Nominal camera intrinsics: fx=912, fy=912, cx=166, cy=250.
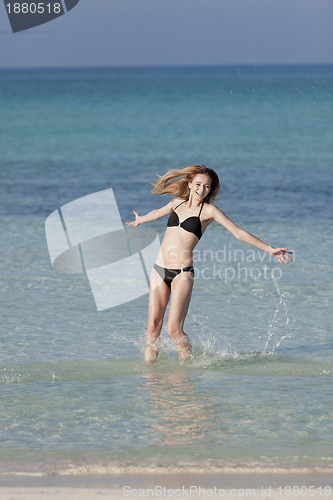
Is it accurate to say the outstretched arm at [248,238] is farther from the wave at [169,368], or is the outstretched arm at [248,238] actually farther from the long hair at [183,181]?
the wave at [169,368]

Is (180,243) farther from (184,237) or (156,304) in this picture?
(156,304)

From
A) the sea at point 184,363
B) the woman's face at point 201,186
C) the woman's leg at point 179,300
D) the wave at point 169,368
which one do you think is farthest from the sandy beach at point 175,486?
the woman's face at point 201,186

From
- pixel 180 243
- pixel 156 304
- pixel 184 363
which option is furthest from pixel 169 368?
pixel 180 243

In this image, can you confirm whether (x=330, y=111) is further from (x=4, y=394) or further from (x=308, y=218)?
(x=4, y=394)

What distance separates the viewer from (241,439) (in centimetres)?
541

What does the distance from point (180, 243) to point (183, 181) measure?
0.48 meters

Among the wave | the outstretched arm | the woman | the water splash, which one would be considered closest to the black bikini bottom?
the woman

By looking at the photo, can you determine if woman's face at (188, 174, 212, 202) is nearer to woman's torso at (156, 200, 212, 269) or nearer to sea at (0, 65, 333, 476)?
woman's torso at (156, 200, 212, 269)

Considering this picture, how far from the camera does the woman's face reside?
689 cm

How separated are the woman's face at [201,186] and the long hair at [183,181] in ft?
0.11

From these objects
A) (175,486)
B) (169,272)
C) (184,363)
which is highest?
(175,486)

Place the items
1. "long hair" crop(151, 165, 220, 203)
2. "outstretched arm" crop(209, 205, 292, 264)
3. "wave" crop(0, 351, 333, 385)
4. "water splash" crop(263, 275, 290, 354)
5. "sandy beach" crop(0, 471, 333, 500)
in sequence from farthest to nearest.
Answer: "water splash" crop(263, 275, 290, 354) < "long hair" crop(151, 165, 220, 203) < "wave" crop(0, 351, 333, 385) < "outstretched arm" crop(209, 205, 292, 264) < "sandy beach" crop(0, 471, 333, 500)

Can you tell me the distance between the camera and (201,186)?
689 centimetres

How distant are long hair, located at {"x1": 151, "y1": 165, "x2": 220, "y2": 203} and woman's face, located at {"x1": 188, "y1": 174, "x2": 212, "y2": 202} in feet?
0.11
